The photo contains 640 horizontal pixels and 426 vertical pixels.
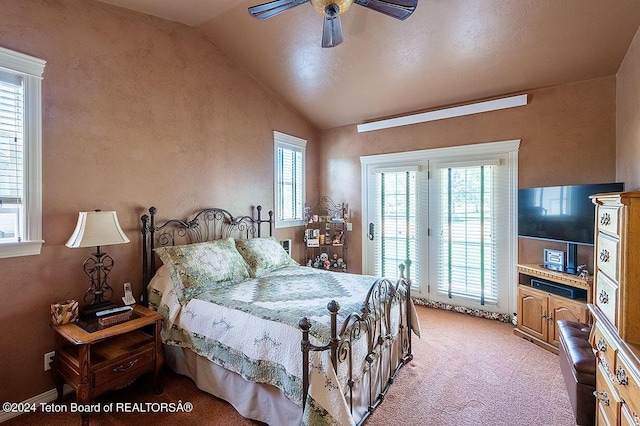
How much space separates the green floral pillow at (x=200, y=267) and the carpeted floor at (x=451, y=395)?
78 cm

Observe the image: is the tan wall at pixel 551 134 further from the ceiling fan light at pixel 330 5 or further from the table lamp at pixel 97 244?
the table lamp at pixel 97 244

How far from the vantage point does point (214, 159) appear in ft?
11.6

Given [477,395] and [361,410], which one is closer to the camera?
[361,410]

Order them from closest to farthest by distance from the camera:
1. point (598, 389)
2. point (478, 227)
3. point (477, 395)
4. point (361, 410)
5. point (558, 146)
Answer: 1. point (598, 389)
2. point (361, 410)
3. point (477, 395)
4. point (558, 146)
5. point (478, 227)

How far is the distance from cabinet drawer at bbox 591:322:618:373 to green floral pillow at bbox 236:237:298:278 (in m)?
2.62

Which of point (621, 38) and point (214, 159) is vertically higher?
point (621, 38)

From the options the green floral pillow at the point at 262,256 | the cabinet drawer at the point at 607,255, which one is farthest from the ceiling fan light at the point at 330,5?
the green floral pillow at the point at 262,256

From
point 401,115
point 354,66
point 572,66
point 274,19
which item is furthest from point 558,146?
point 274,19

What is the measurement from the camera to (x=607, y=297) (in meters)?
1.54

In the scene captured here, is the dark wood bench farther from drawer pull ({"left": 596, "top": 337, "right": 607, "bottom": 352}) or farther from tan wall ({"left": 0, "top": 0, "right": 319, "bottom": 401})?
tan wall ({"left": 0, "top": 0, "right": 319, "bottom": 401})

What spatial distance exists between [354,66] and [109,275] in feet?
10.8

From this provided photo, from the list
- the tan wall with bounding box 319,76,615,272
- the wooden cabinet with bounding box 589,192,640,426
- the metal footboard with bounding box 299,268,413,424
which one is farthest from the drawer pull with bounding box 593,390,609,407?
the tan wall with bounding box 319,76,615,272

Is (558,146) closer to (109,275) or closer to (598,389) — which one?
(598,389)

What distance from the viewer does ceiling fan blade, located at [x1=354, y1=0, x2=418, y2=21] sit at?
6.51 ft
